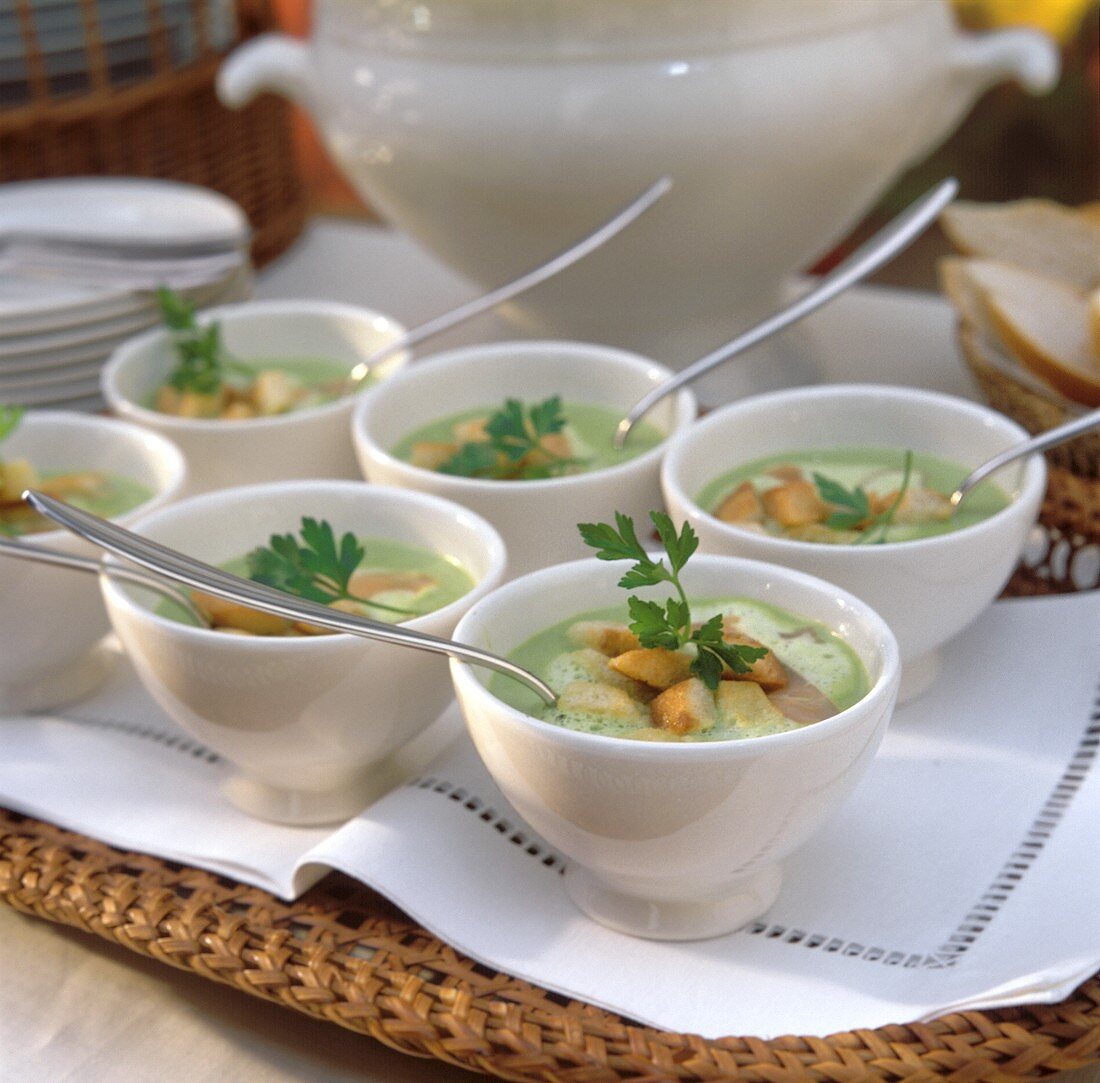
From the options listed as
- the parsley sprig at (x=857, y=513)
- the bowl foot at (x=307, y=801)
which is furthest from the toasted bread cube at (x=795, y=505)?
the bowl foot at (x=307, y=801)

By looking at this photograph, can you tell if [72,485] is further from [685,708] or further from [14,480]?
[685,708]

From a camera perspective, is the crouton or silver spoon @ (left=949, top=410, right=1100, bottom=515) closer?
the crouton

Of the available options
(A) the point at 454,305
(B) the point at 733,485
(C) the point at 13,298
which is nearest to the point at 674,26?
(B) the point at 733,485

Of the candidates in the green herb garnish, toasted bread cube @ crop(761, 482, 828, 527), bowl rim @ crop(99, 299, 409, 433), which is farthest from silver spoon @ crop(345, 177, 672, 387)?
the green herb garnish

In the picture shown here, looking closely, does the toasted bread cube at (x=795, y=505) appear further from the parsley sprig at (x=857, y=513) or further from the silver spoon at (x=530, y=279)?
the silver spoon at (x=530, y=279)

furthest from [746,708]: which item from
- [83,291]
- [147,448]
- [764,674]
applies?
[83,291]

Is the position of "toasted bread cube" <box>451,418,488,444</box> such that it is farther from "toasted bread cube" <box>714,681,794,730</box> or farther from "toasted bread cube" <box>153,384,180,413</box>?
"toasted bread cube" <box>714,681,794,730</box>

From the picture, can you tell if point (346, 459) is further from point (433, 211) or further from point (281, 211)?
point (281, 211)
